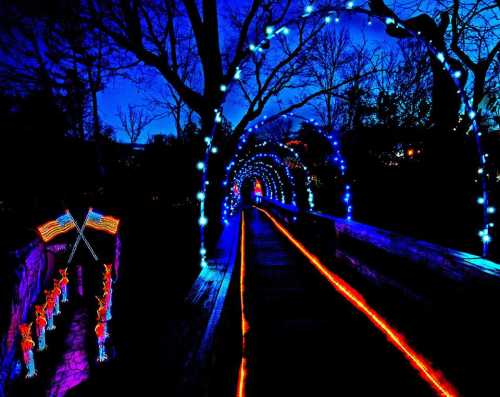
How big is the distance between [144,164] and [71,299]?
17974mm

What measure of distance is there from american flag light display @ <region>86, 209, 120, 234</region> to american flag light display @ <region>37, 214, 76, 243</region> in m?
0.35

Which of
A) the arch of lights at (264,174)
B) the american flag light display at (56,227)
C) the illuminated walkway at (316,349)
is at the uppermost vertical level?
the arch of lights at (264,174)

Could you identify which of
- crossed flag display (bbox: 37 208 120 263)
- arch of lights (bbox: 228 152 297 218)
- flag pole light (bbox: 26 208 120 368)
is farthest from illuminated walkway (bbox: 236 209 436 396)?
arch of lights (bbox: 228 152 297 218)

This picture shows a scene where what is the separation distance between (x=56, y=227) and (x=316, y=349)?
16.5 feet

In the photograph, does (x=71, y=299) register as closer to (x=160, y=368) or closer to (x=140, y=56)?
(x=160, y=368)

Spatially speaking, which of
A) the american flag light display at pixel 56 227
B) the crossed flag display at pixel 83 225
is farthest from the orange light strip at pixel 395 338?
the american flag light display at pixel 56 227

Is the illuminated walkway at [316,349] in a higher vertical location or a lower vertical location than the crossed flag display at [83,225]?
lower

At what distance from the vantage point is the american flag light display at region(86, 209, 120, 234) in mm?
7055

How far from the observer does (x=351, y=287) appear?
5645 millimetres

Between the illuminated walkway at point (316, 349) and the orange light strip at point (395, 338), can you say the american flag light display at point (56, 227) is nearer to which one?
the illuminated walkway at point (316, 349)

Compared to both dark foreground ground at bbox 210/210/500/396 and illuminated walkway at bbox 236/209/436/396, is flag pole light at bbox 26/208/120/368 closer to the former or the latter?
dark foreground ground at bbox 210/210/500/396

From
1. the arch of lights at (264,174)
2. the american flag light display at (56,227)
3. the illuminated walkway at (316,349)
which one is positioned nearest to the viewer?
the illuminated walkway at (316,349)

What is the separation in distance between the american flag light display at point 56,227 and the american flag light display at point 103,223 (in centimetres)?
35

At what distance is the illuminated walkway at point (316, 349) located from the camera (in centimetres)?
329
